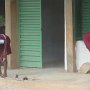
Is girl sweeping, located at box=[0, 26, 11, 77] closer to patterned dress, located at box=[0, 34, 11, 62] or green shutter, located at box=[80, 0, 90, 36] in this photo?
patterned dress, located at box=[0, 34, 11, 62]

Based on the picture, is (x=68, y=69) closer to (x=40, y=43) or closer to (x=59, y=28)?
(x=40, y=43)

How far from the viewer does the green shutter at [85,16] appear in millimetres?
12208

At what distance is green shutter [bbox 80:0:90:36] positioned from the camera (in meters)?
12.2

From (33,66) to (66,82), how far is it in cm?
287

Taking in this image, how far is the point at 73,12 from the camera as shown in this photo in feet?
39.3

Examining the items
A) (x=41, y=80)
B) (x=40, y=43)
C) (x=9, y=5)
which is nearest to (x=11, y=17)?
(x=9, y=5)

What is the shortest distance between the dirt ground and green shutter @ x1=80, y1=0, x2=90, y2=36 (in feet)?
4.53

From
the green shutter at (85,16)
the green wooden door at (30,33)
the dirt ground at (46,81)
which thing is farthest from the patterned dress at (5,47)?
the green shutter at (85,16)

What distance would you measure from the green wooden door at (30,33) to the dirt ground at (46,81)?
2.04 ft

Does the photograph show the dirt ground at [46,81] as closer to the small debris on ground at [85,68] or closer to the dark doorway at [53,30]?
the small debris on ground at [85,68]

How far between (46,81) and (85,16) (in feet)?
9.10

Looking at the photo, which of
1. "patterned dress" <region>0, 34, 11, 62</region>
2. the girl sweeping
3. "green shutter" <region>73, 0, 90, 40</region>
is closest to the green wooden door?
"green shutter" <region>73, 0, 90, 40</region>

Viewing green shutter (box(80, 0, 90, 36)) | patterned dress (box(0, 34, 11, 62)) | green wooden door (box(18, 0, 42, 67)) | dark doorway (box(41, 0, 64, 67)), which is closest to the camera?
patterned dress (box(0, 34, 11, 62))

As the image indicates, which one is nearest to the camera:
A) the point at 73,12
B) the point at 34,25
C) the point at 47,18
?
the point at 73,12
